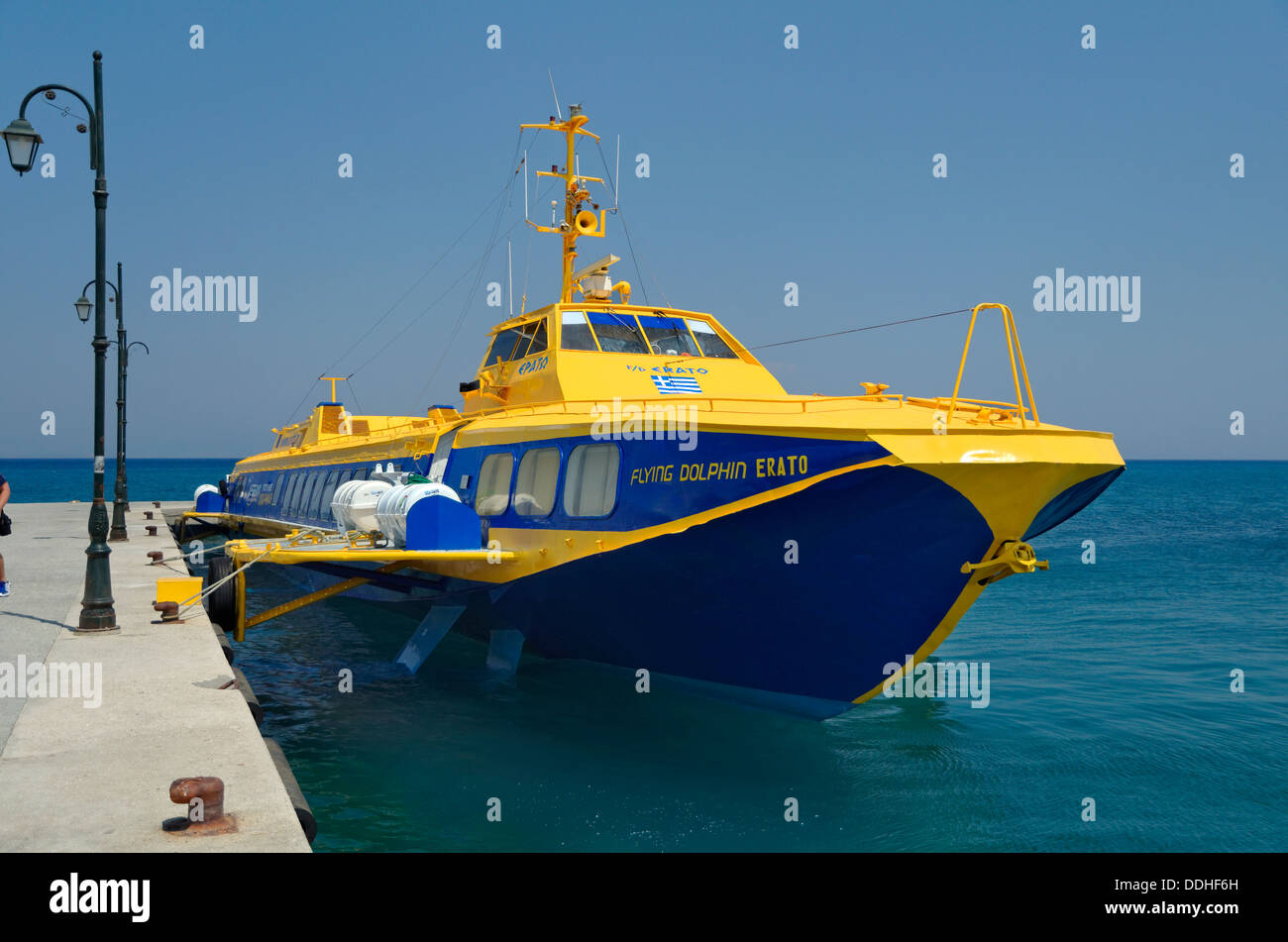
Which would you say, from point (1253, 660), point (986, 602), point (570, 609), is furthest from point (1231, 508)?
point (570, 609)

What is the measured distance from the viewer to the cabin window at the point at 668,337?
13.2 meters

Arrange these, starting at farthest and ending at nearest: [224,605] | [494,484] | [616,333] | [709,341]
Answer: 1. [709,341]
2. [616,333]
3. [224,605]
4. [494,484]

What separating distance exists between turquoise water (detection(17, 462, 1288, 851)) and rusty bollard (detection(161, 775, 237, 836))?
291cm

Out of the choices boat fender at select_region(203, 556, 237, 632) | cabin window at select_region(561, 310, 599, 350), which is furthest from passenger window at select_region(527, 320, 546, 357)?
boat fender at select_region(203, 556, 237, 632)

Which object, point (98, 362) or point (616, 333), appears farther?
point (616, 333)

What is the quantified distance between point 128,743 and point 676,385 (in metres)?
7.62

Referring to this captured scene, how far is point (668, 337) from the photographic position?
525 inches

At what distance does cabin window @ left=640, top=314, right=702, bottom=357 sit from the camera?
520 inches

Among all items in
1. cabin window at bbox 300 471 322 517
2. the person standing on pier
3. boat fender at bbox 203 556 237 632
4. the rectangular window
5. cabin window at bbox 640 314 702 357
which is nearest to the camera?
boat fender at bbox 203 556 237 632

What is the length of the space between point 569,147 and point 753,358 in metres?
5.55

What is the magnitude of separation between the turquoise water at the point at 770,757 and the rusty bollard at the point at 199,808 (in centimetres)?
291
